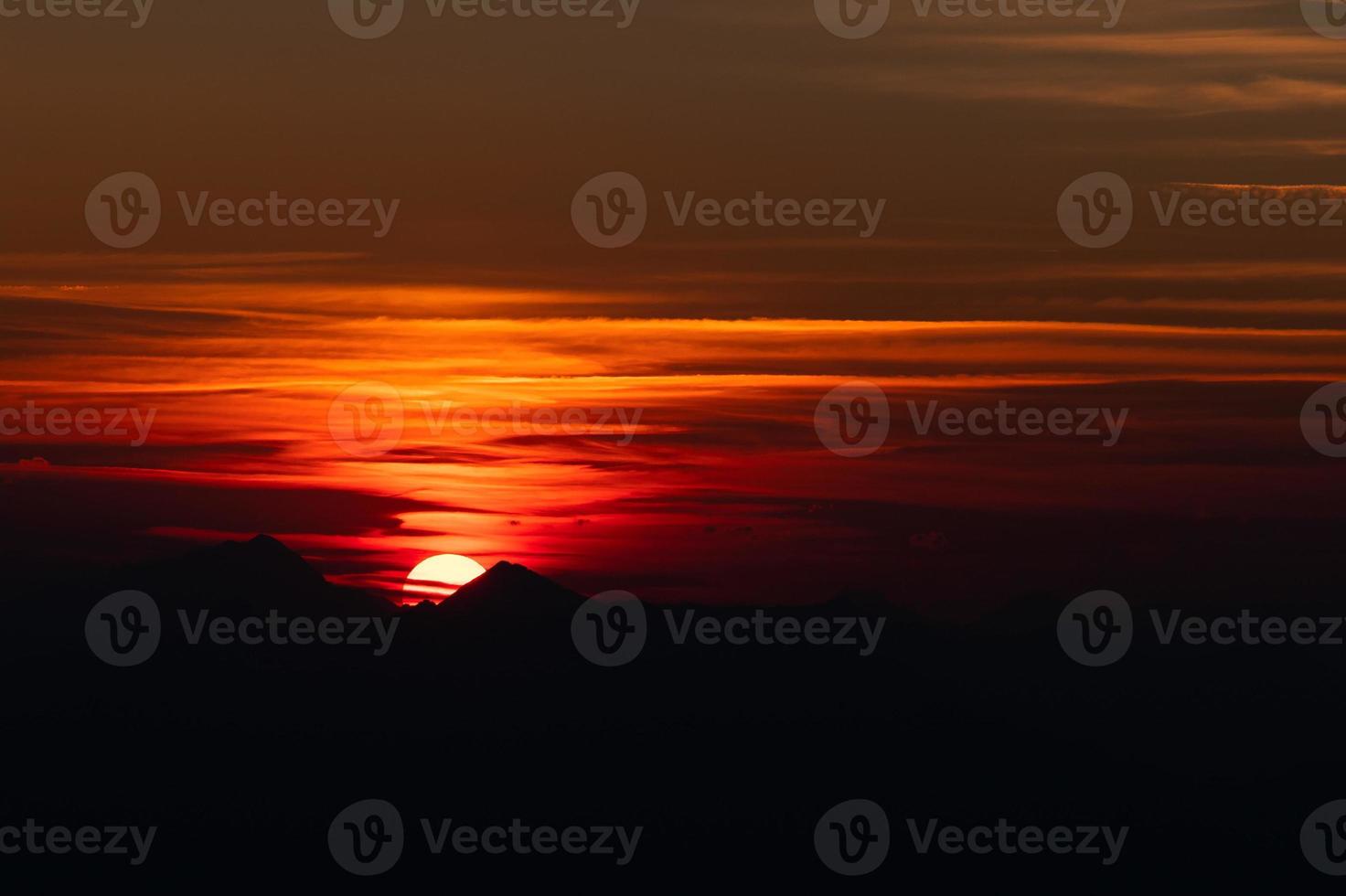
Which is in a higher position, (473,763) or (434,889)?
(473,763)

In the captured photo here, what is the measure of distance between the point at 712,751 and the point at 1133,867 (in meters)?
48.0

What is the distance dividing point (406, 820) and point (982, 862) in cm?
6069

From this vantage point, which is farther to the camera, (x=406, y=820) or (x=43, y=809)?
(x=406, y=820)

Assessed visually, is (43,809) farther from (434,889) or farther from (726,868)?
(726,868)

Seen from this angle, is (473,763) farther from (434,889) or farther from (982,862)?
(982,862)

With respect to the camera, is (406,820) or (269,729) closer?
(406,820)

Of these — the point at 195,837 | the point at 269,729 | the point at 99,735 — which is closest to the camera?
the point at 195,837

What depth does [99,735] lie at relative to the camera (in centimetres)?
18188

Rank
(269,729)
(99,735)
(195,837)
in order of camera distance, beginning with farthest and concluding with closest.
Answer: (269,729) < (99,735) < (195,837)

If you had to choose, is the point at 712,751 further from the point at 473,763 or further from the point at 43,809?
the point at 43,809

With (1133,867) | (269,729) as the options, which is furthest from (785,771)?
(269,729)

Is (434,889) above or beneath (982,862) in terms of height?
beneath

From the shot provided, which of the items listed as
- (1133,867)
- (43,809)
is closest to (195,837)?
(43,809)

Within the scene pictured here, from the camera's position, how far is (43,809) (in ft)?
536
